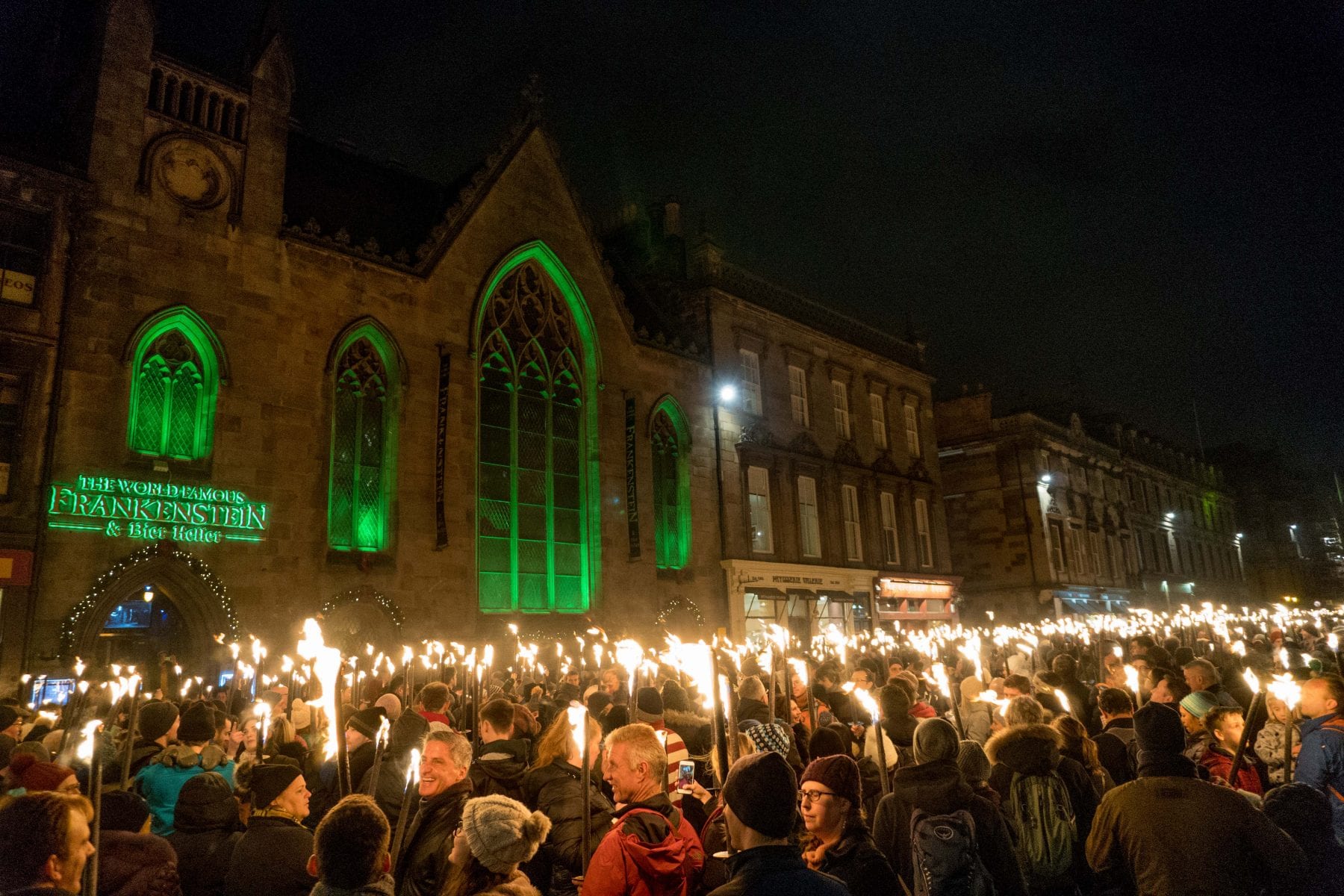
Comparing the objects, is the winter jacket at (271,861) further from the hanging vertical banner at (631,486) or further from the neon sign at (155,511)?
the hanging vertical banner at (631,486)

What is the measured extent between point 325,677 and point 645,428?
18.1 metres

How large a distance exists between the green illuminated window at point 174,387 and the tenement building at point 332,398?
0.05 meters

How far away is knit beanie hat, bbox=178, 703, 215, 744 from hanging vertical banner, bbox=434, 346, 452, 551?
1290 centimetres

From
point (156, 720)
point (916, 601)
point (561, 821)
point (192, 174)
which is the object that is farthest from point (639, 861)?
point (916, 601)

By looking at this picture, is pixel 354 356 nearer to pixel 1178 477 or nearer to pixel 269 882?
pixel 269 882

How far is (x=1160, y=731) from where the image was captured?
4.13 m

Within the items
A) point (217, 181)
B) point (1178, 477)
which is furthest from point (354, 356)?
point (1178, 477)

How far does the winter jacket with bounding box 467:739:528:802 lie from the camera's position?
5.48 meters

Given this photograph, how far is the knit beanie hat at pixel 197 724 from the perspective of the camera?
19.9 feet

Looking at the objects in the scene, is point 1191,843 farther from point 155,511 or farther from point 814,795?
point 155,511

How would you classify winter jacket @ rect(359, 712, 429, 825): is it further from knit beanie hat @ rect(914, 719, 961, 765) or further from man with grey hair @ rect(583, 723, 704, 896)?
knit beanie hat @ rect(914, 719, 961, 765)

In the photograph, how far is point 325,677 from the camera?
251 inches

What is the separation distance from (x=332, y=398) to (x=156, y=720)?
12.1 metres

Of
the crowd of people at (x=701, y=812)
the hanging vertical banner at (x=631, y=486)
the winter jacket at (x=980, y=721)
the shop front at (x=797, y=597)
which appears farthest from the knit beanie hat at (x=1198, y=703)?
the shop front at (x=797, y=597)
